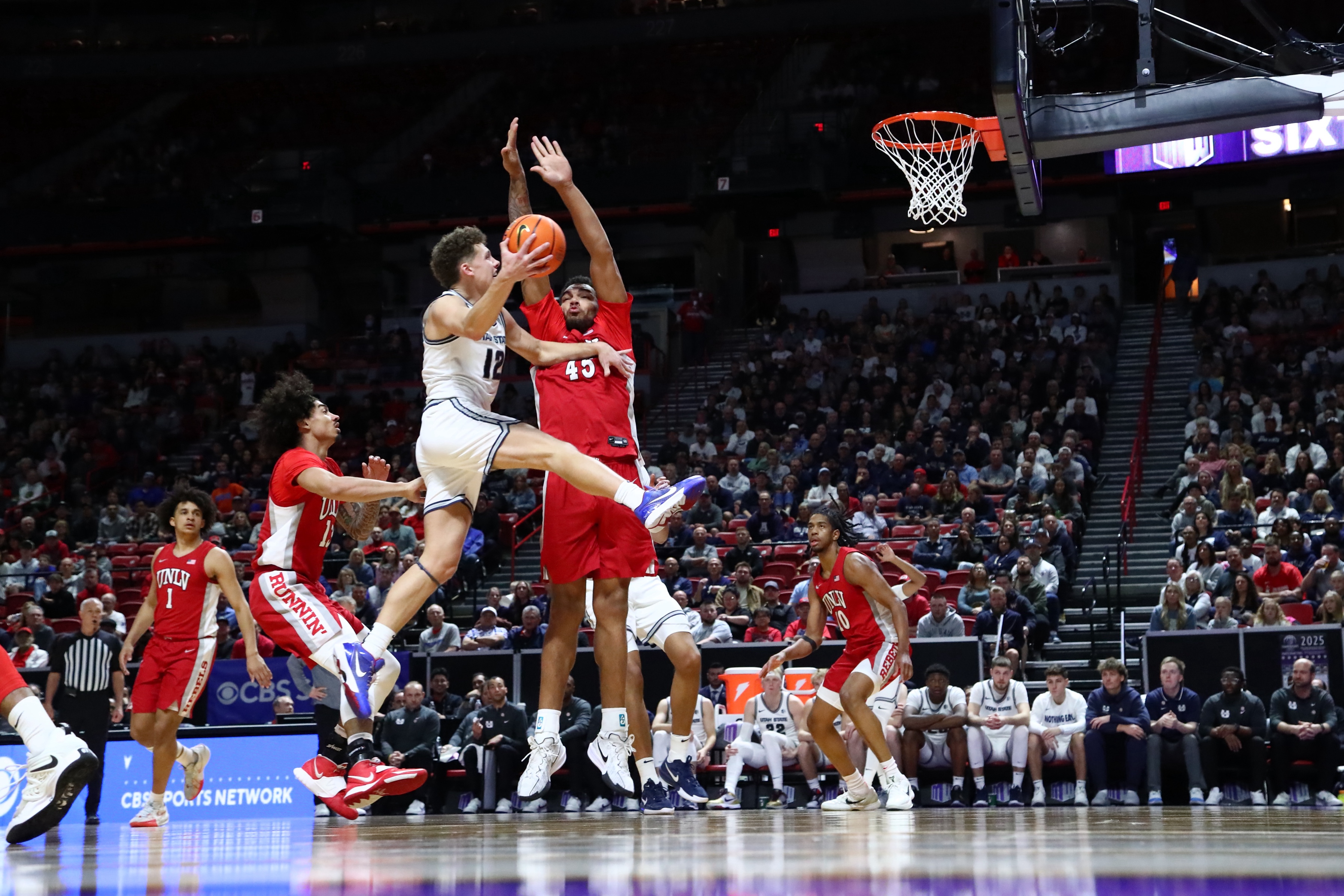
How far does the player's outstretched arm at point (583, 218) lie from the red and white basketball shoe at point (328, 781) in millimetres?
2491

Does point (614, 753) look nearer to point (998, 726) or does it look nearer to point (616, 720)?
point (616, 720)

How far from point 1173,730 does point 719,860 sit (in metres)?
9.31

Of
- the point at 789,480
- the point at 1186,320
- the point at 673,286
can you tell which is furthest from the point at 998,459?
the point at 673,286

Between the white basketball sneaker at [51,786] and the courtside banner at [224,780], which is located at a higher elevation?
the white basketball sneaker at [51,786]

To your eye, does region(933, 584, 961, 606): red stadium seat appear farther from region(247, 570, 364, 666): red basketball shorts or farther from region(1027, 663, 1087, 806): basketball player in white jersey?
region(247, 570, 364, 666): red basketball shorts

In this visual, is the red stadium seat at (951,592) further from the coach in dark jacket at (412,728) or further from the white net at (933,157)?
the coach in dark jacket at (412,728)

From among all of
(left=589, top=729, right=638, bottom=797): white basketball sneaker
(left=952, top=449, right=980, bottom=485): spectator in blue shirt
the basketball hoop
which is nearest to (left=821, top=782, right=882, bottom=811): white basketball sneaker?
(left=589, top=729, right=638, bottom=797): white basketball sneaker

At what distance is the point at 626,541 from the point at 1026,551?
33.0 feet

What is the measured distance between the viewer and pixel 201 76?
32219mm

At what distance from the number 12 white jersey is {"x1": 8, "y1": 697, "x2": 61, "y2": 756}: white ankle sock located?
6.89 feet

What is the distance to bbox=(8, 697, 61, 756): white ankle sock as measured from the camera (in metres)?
6.05

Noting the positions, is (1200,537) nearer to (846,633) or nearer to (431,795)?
(846,633)

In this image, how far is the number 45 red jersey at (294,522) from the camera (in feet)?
22.7

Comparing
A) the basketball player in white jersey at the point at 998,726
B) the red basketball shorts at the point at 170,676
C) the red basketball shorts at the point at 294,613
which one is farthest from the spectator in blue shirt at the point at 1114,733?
the red basketball shorts at the point at 294,613
